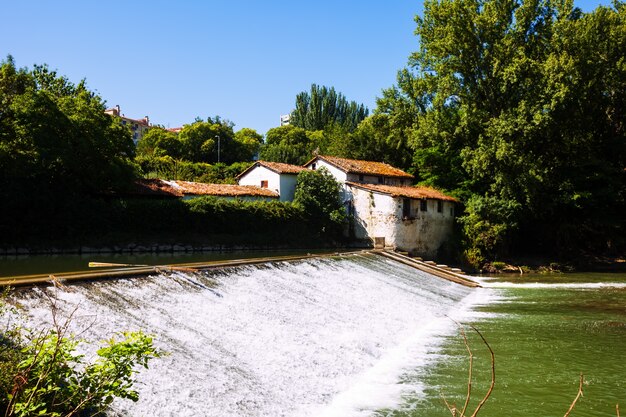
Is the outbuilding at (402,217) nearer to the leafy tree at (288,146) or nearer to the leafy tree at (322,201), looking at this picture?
the leafy tree at (322,201)

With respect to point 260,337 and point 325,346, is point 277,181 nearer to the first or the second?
point 325,346

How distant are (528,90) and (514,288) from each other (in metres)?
13.7

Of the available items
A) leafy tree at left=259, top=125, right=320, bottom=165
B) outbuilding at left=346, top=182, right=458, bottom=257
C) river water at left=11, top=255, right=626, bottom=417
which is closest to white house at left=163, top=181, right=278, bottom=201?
outbuilding at left=346, top=182, right=458, bottom=257

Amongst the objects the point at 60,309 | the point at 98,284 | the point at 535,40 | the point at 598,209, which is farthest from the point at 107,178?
the point at 598,209

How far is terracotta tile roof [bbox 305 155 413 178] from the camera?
3722 cm

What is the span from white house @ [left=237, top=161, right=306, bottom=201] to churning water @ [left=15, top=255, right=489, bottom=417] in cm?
2130

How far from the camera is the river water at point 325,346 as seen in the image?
8.64 metres

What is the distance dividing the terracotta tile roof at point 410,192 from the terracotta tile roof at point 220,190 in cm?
625

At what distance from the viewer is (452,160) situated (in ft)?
124

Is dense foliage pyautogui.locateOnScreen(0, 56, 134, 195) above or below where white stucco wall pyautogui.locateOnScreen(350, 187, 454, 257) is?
above

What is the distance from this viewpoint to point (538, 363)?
1143 cm

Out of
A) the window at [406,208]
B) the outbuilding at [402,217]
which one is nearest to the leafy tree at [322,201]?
the outbuilding at [402,217]

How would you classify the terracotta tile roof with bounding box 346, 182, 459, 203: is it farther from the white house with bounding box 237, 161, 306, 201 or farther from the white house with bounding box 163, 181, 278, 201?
the white house with bounding box 163, 181, 278, 201

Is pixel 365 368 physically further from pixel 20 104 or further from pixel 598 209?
pixel 598 209
